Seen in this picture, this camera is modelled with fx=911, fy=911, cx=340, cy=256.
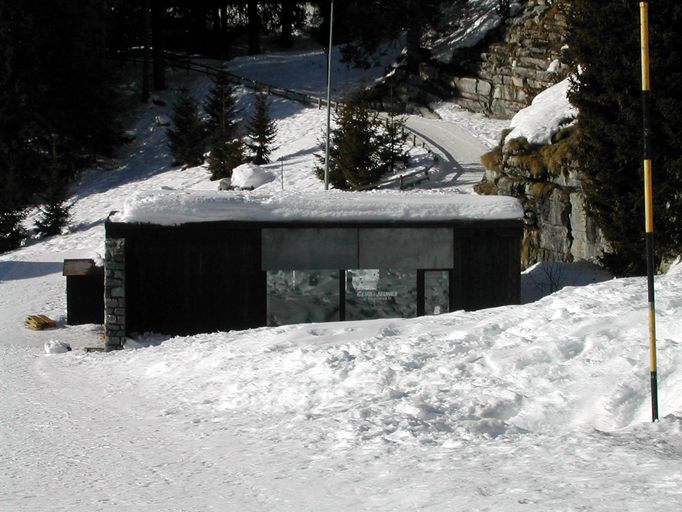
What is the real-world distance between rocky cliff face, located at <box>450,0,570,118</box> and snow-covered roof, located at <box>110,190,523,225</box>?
2541 centimetres

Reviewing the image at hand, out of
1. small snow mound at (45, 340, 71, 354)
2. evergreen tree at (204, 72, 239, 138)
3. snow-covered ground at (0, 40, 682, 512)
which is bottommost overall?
small snow mound at (45, 340, 71, 354)

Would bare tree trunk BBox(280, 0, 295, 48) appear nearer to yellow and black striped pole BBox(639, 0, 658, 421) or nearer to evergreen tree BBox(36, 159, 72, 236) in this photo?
evergreen tree BBox(36, 159, 72, 236)

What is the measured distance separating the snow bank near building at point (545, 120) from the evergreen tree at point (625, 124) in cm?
359

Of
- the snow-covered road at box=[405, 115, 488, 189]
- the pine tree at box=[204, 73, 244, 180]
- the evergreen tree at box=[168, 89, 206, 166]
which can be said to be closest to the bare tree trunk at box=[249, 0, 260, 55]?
the pine tree at box=[204, 73, 244, 180]


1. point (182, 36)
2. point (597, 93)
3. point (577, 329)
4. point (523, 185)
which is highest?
point (182, 36)

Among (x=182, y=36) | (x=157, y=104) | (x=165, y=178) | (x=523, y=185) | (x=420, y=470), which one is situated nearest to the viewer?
(x=420, y=470)

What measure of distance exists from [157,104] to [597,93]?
38.4 meters

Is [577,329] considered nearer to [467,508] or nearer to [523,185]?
[467,508]

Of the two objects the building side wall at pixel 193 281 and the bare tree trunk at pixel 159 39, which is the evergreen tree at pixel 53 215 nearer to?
the bare tree trunk at pixel 159 39

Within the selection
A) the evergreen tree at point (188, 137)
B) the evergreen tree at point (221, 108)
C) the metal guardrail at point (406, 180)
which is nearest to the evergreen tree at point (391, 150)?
the metal guardrail at point (406, 180)

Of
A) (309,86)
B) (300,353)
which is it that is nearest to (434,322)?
(300,353)

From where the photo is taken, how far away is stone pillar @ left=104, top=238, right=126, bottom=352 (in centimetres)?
1797

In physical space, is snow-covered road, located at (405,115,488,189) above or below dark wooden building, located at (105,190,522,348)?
above

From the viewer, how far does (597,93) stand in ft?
73.3
